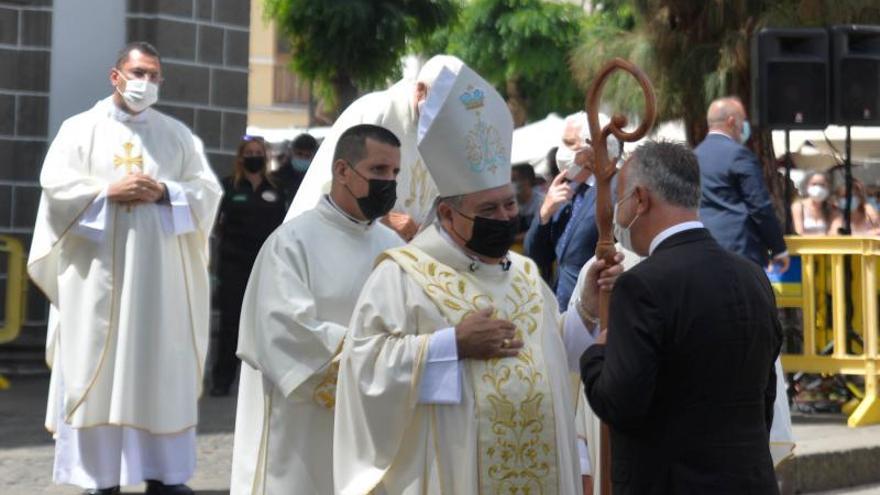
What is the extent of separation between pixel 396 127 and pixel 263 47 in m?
52.9

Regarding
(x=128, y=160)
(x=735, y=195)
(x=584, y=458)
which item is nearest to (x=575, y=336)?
(x=584, y=458)

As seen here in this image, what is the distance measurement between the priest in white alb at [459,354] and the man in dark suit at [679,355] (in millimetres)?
427

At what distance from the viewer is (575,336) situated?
6.14 meters

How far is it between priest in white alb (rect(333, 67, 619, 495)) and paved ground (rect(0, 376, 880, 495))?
12.6 feet

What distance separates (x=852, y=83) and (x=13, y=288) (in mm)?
5799

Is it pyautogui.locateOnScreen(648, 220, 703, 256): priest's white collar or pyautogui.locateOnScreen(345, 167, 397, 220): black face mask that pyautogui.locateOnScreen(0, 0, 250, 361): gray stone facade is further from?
pyautogui.locateOnScreen(648, 220, 703, 256): priest's white collar

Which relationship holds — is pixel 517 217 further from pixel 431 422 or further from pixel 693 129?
pixel 693 129

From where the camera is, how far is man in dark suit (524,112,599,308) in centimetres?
860

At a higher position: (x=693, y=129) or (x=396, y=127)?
(x=693, y=129)

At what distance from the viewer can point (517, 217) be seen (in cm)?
576

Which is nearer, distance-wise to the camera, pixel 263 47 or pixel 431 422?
pixel 431 422

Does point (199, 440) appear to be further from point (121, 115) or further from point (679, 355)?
point (679, 355)

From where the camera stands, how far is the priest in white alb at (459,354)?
5.62m

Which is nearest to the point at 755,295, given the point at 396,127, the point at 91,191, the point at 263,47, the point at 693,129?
the point at 396,127
